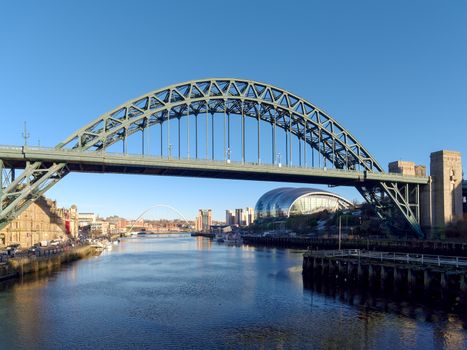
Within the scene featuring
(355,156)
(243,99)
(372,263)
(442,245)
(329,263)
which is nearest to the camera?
(372,263)

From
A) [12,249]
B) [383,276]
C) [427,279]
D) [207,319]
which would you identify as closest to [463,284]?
[427,279]

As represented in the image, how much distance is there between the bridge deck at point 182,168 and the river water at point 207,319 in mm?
13577

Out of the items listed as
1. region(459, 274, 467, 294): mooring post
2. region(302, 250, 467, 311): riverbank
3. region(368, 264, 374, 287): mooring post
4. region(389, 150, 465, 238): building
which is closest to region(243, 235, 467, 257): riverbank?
region(389, 150, 465, 238): building

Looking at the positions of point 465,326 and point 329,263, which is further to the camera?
point 329,263

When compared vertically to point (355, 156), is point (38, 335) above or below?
below

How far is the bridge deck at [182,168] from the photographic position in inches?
1954

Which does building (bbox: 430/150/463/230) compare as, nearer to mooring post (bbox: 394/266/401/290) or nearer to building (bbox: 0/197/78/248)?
mooring post (bbox: 394/266/401/290)

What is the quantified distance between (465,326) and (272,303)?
14246mm

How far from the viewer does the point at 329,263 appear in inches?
1969

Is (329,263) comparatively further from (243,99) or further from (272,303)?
(243,99)

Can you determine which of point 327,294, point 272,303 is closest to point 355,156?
point 327,294

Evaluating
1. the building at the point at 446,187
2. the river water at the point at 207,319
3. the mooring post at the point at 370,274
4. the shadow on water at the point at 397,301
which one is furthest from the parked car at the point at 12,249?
the building at the point at 446,187

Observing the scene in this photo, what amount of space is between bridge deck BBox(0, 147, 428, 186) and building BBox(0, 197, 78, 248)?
79.6ft

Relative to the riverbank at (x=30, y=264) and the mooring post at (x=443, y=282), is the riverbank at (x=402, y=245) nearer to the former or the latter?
the mooring post at (x=443, y=282)
